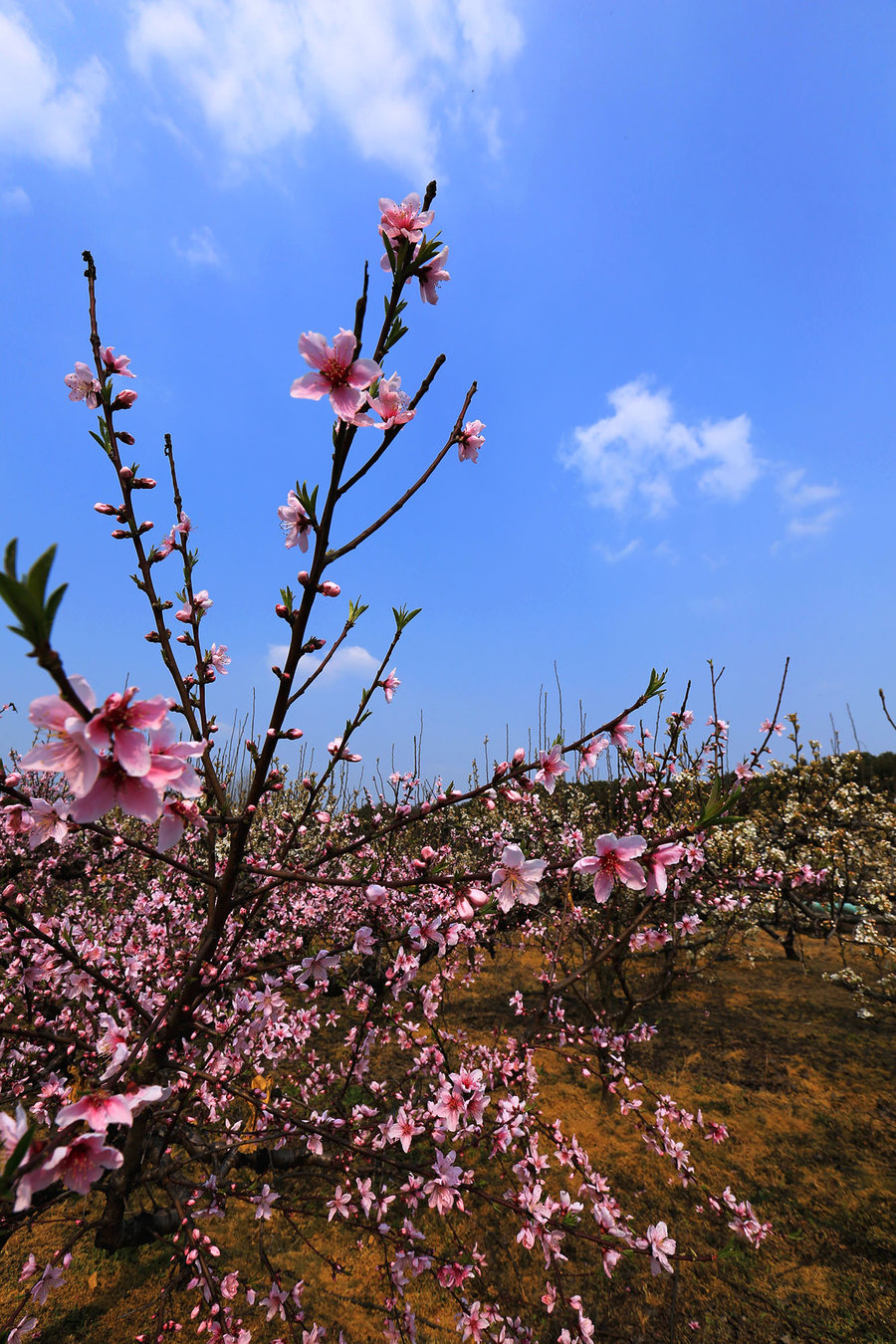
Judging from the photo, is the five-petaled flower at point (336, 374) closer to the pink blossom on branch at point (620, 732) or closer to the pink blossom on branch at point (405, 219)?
the pink blossom on branch at point (405, 219)

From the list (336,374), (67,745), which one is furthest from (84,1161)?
(336,374)

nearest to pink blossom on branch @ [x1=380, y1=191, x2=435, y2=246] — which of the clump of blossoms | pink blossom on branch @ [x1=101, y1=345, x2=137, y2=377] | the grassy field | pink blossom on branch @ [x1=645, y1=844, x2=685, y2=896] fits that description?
the clump of blossoms

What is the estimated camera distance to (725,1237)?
11.4 feet

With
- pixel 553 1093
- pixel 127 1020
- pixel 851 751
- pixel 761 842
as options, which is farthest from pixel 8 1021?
pixel 851 751

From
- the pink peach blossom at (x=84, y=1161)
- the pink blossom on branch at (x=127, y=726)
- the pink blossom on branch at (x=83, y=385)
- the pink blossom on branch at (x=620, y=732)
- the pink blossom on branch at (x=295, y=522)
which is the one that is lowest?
the pink peach blossom at (x=84, y=1161)

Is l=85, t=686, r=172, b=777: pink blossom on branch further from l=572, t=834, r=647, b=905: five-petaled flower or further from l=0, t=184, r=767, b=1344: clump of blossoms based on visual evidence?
l=572, t=834, r=647, b=905: five-petaled flower

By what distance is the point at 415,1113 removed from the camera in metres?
3.51

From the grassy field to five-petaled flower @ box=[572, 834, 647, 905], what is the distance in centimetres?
224

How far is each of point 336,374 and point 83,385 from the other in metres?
1.22

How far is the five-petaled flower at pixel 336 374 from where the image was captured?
1287 mm

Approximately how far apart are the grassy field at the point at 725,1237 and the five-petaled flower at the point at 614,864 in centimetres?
224

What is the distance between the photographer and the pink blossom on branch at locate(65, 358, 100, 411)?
1889 mm

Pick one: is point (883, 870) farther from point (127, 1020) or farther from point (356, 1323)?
point (127, 1020)

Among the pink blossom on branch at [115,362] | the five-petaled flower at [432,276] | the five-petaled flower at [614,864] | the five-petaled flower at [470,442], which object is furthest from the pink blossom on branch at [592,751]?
the pink blossom on branch at [115,362]
